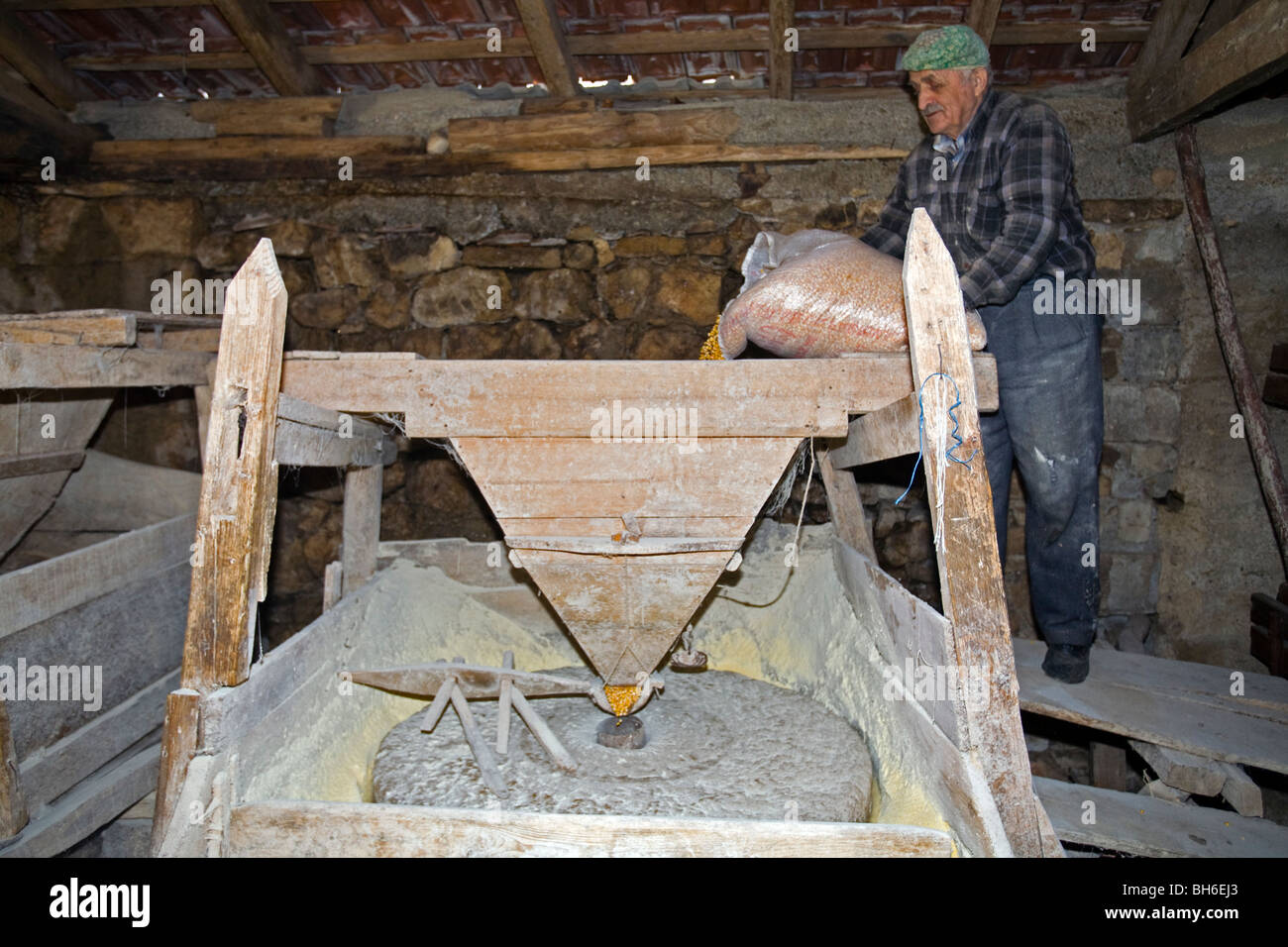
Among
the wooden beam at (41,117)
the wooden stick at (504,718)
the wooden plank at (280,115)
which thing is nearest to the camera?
the wooden stick at (504,718)

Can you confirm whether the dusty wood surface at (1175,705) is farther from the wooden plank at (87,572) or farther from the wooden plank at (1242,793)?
the wooden plank at (87,572)

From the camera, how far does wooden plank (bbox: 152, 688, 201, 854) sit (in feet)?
5.55

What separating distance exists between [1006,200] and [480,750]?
2.32 metres

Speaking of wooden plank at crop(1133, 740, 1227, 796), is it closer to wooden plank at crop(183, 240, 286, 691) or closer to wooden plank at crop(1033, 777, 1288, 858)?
wooden plank at crop(1033, 777, 1288, 858)

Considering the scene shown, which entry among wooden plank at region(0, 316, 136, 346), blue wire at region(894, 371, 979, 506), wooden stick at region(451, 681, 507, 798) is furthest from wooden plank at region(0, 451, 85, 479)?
blue wire at region(894, 371, 979, 506)

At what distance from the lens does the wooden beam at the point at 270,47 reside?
3.33m

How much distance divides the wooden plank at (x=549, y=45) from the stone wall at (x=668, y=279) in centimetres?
40

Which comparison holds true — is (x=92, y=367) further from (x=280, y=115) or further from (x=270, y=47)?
(x=280, y=115)

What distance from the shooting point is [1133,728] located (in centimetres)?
265

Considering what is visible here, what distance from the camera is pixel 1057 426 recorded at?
8.93 feet

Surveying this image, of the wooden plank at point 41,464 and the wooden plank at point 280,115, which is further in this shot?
the wooden plank at point 280,115

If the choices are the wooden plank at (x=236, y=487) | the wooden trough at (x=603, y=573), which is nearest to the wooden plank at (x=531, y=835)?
the wooden trough at (x=603, y=573)
